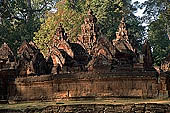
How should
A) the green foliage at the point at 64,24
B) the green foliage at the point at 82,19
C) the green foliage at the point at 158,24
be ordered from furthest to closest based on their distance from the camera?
the green foliage at the point at 158,24 < the green foliage at the point at 82,19 < the green foliage at the point at 64,24

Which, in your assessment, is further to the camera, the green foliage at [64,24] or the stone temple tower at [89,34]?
the green foliage at [64,24]

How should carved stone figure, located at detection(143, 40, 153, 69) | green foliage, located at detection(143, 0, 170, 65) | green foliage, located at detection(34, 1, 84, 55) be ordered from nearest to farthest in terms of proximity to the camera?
carved stone figure, located at detection(143, 40, 153, 69) → green foliage, located at detection(34, 1, 84, 55) → green foliage, located at detection(143, 0, 170, 65)

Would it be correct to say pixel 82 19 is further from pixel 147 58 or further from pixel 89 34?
pixel 147 58

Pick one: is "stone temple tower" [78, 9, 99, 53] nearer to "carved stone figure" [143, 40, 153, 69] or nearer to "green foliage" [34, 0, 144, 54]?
"carved stone figure" [143, 40, 153, 69]

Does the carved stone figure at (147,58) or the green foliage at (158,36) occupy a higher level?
the green foliage at (158,36)

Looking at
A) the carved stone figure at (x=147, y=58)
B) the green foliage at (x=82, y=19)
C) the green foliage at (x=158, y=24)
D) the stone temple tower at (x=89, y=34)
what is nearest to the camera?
the carved stone figure at (x=147, y=58)

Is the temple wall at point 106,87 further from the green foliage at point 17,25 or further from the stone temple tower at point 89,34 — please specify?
the green foliage at point 17,25

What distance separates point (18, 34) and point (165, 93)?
28150mm

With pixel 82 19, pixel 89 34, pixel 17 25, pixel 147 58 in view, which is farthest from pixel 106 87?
pixel 17 25

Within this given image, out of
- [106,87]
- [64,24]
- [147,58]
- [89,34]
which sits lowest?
[106,87]

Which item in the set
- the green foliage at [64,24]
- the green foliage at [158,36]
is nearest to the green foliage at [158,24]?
the green foliage at [158,36]

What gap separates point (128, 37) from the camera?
2447cm

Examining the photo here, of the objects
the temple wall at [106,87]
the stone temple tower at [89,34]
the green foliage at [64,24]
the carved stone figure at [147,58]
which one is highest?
the green foliage at [64,24]

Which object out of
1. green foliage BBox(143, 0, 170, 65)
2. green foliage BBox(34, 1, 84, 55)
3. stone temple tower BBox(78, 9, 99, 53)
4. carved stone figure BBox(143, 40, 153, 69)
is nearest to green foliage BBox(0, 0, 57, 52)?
green foliage BBox(34, 1, 84, 55)
